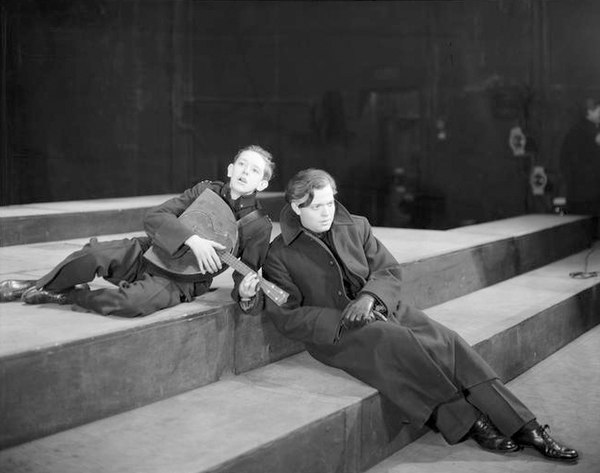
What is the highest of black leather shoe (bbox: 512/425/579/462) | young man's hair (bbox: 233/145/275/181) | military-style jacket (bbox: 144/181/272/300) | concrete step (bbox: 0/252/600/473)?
young man's hair (bbox: 233/145/275/181)

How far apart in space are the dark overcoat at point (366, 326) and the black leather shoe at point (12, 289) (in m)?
1.03

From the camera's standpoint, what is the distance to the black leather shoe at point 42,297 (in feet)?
12.5

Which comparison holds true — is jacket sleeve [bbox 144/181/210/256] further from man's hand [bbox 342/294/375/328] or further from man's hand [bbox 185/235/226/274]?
man's hand [bbox 342/294/375/328]

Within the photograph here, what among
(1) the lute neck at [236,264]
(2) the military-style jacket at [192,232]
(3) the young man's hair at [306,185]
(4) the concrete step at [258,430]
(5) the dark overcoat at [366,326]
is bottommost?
(4) the concrete step at [258,430]

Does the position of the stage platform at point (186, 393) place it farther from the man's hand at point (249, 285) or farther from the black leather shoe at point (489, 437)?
the black leather shoe at point (489, 437)

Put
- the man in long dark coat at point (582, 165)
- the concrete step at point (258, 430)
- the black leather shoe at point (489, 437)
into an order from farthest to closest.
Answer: the man in long dark coat at point (582, 165)
the black leather shoe at point (489, 437)
the concrete step at point (258, 430)

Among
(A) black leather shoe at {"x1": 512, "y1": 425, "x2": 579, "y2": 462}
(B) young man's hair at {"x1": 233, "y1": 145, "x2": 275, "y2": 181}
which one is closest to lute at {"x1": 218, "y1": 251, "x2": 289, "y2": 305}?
(B) young man's hair at {"x1": 233, "y1": 145, "x2": 275, "y2": 181}

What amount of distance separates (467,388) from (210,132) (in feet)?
19.8

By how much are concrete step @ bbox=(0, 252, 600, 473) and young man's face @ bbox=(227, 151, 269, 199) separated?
79 centimetres

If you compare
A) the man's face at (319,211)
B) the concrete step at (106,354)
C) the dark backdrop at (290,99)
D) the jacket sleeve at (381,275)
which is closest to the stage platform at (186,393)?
the concrete step at (106,354)

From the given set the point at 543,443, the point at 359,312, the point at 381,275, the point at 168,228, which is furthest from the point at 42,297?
the point at 543,443

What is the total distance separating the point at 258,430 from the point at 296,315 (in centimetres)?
82

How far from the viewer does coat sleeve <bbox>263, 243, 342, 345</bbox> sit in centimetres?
387

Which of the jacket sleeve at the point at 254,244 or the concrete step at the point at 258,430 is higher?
the jacket sleeve at the point at 254,244
